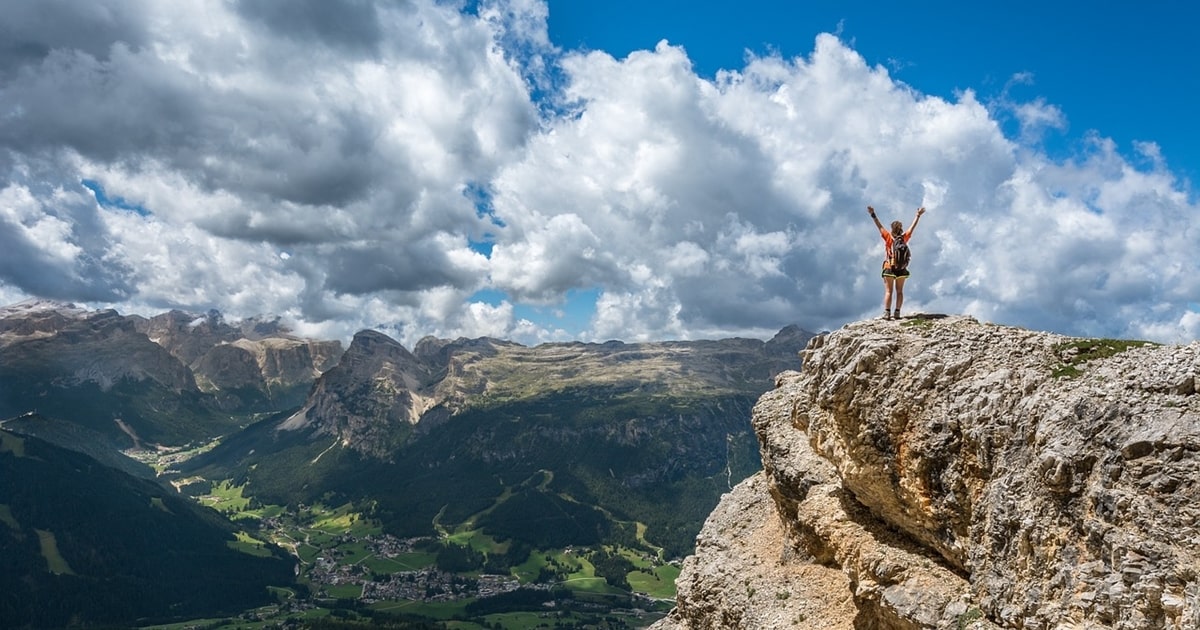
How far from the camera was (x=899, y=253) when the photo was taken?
3019 centimetres

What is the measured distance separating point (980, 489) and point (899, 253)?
1256cm

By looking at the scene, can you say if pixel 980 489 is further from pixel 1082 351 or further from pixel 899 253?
pixel 899 253

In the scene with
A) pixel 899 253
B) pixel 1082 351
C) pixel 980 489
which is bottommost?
pixel 980 489

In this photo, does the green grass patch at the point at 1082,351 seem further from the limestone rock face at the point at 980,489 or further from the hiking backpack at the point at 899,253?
the hiking backpack at the point at 899,253

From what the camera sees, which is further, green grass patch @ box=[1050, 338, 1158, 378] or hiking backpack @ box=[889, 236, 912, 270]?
A: hiking backpack @ box=[889, 236, 912, 270]

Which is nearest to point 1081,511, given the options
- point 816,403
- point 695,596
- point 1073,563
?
point 1073,563

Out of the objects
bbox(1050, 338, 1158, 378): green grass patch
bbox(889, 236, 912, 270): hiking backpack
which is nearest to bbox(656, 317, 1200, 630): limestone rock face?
bbox(1050, 338, 1158, 378): green grass patch

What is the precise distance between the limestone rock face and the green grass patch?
8 centimetres

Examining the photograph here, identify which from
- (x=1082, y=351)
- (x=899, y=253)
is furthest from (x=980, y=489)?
(x=899, y=253)

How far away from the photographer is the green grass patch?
66.0 ft

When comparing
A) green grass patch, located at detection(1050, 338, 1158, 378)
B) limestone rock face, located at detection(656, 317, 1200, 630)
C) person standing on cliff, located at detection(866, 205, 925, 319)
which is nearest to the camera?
limestone rock face, located at detection(656, 317, 1200, 630)

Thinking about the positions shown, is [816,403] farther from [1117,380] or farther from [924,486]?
[1117,380]

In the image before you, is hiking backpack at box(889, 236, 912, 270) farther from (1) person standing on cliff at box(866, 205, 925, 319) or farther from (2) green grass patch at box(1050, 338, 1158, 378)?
(2) green grass patch at box(1050, 338, 1158, 378)

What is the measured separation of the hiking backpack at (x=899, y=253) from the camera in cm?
3006
